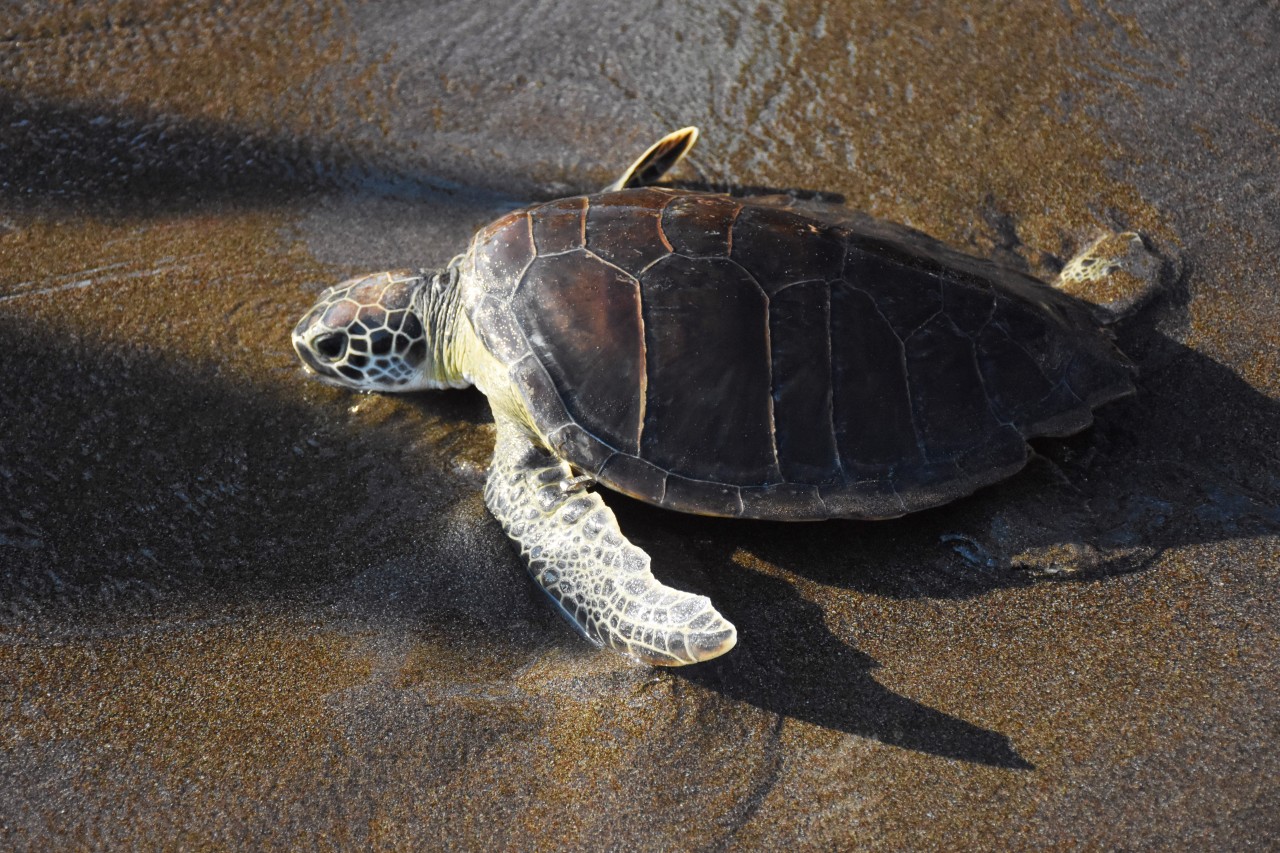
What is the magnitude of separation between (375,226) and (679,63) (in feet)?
5.80

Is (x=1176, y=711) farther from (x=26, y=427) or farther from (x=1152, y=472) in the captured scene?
(x=26, y=427)

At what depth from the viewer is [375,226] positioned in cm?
394

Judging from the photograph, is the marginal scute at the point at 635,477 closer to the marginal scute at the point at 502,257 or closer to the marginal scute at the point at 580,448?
the marginal scute at the point at 580,448

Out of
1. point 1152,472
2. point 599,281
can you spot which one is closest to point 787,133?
point 599,281

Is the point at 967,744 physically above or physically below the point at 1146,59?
below

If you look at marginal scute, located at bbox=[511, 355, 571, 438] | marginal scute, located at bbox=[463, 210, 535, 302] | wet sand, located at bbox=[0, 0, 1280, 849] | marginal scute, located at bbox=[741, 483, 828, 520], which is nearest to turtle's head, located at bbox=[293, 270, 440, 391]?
wet sand, located at bbox=[0, 0, 1280, 849]

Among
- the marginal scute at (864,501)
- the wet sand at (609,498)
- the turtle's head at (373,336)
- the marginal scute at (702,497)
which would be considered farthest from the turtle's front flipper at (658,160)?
the marginal scute at (864,501)

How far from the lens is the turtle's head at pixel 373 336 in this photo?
11.0ft

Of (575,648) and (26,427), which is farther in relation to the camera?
(26,427)

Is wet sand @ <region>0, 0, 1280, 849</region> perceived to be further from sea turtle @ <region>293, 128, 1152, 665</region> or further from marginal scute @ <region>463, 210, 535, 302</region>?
marginal scute @ <region>463, 210, 535, 302</region>

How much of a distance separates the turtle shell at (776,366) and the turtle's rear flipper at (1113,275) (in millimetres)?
584

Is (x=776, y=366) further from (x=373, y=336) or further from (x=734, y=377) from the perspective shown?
(x=373, y=336)

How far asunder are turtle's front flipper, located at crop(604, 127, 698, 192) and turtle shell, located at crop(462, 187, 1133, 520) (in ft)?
2.80

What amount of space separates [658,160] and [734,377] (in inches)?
59.4
